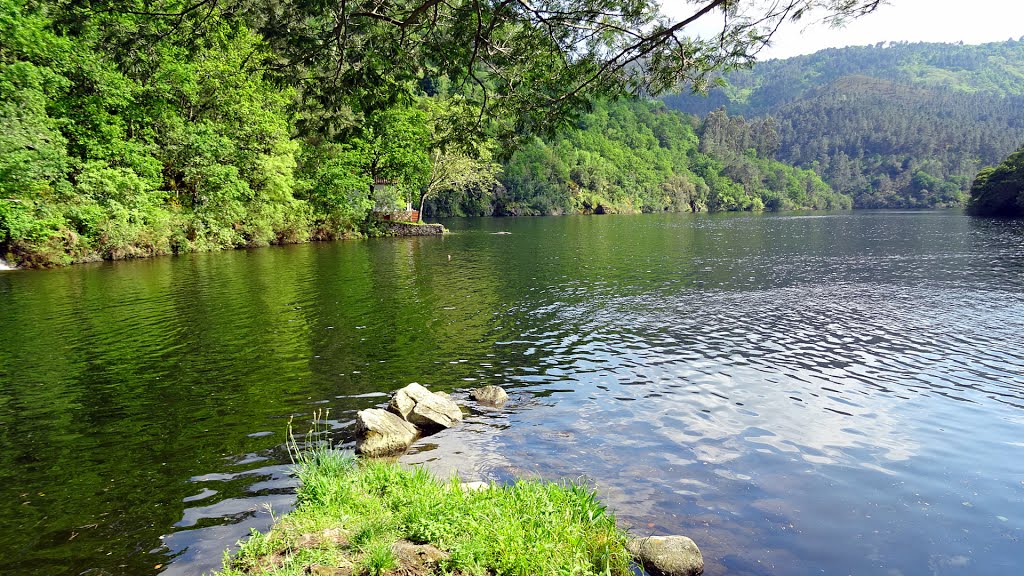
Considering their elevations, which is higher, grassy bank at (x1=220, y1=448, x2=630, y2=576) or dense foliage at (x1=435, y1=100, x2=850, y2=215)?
dense foliage at (x1=435, y1=100, x2=850, y2=215)

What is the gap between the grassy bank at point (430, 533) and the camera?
20.0ft

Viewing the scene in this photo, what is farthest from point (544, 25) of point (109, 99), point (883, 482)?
point (109, 99)

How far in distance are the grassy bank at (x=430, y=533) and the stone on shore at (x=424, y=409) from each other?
3.28 m

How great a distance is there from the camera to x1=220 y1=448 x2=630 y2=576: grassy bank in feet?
20.0

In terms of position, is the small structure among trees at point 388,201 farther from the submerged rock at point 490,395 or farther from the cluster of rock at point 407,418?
the cluster of rock at point 407,418

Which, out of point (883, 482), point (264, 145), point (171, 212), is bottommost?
point (883, 482)

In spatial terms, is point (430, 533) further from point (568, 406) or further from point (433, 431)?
point (568, 406)

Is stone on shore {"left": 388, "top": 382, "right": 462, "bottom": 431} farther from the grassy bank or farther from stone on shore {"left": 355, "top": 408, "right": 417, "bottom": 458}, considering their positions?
the grassy bank

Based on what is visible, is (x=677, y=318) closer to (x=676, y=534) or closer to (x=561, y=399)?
(x=561, y=399)

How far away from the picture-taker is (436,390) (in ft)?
47.1

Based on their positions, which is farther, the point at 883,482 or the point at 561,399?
the point at 561,399

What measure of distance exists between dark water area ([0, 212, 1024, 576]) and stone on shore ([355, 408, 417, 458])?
67 cm

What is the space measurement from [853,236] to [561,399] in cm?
6604

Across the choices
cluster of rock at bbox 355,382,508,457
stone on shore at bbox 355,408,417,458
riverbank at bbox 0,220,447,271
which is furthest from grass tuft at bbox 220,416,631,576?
riverbank at bbox 0,220,447,271
